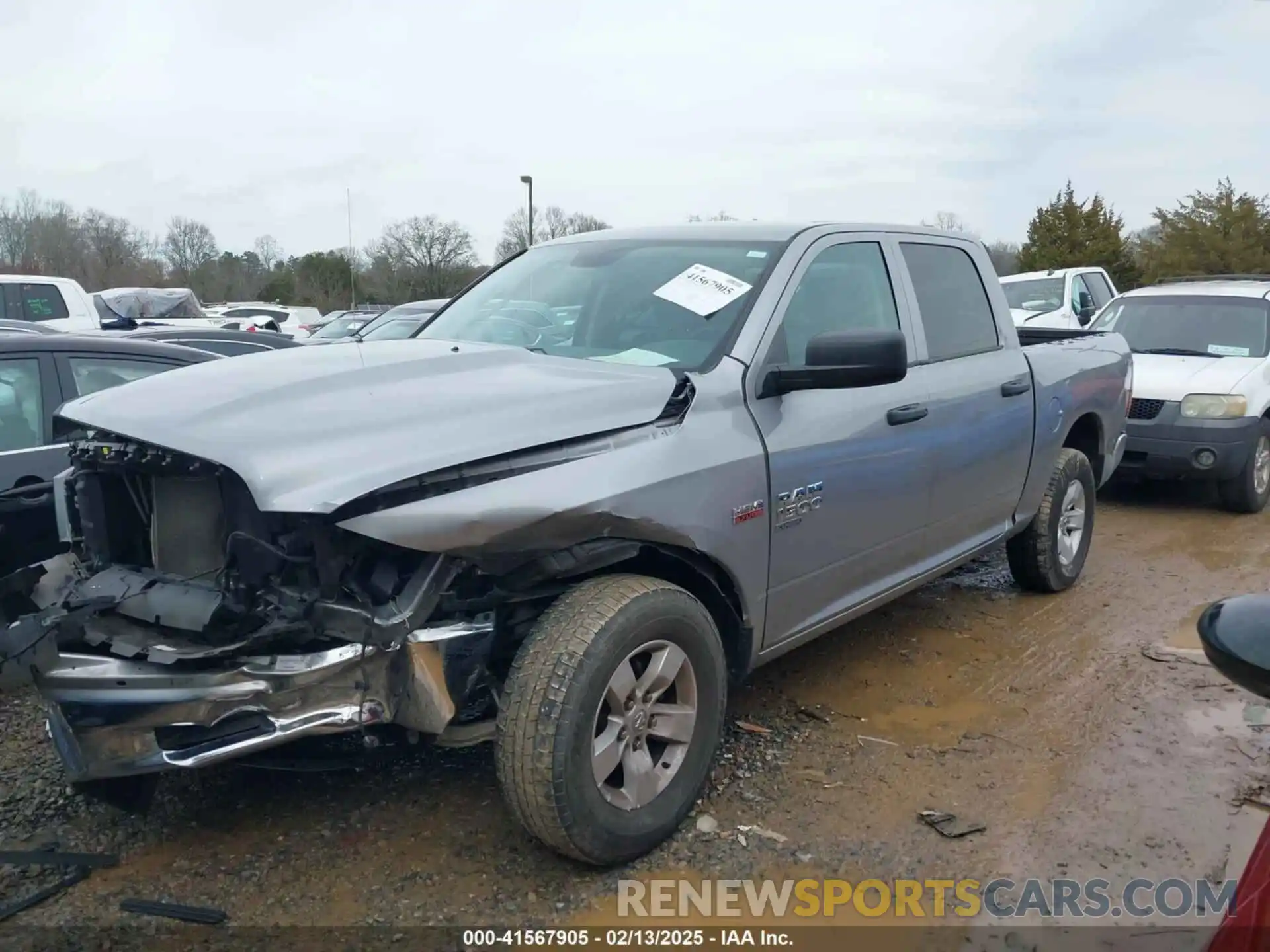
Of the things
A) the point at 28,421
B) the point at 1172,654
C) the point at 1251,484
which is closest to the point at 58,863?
the point at 28,421

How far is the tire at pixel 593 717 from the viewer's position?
2.60 meters

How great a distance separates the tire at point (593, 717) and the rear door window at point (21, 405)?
3.10 metres

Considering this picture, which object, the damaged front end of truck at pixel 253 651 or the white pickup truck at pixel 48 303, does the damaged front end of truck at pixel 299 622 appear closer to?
the damaged front end of truck at pixel 253 651

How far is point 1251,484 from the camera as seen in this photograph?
7512mm

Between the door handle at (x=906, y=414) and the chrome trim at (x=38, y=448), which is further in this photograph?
the chrome trim at (x=38, y=448)

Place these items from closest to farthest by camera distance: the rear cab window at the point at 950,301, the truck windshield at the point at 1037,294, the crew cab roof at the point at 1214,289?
the rear cab window at the point at 950,301, the crew cab roof at the point at 1214,289, the truck windshield at the point at 1037,294

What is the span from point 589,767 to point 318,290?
50236 millimetres

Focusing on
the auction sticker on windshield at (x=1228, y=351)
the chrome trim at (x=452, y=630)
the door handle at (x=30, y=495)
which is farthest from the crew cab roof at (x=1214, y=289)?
the door handle at (x=30, y=495)

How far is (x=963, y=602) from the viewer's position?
5395 millimetres

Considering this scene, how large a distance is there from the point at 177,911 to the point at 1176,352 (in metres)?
8.45

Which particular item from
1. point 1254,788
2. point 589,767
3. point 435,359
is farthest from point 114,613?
point 1254,788

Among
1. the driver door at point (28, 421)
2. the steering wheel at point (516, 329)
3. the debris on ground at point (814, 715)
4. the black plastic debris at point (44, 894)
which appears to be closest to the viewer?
the black plastic debris at point (44, 894)

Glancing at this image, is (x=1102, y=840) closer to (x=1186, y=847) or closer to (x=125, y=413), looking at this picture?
(x=1186, y=847)

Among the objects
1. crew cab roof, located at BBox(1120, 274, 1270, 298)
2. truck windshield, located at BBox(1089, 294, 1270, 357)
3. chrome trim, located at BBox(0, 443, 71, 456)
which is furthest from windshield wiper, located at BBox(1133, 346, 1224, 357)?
chrome trim, located at BBox(0, 443, 71, 456)
